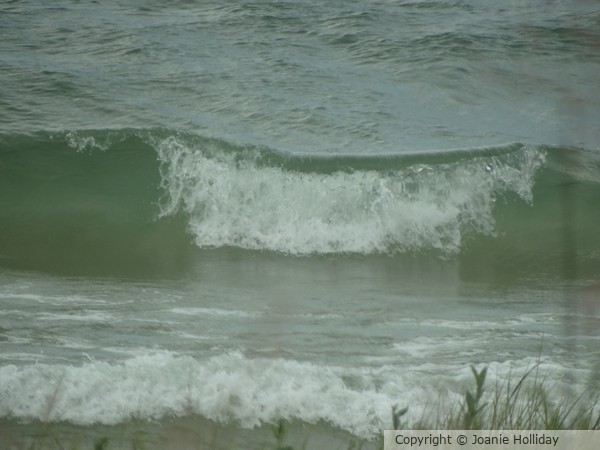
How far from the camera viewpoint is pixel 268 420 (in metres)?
3.96

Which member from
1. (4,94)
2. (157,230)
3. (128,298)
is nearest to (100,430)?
(128,298)

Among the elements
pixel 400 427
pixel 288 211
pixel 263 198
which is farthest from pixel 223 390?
pixel 263 198

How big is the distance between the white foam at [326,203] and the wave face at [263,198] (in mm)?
13

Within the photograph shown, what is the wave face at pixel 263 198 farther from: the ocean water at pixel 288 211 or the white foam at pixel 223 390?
the white foam at pixel 223 390

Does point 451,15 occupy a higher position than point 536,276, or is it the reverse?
point 451,15

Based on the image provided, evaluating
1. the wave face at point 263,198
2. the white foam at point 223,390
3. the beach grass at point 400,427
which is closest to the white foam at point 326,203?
the wave face at point 263,198

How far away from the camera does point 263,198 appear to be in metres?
9.15

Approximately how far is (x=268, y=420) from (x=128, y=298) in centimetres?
263

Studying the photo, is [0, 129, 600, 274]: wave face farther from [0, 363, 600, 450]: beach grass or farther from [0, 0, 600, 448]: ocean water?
[0, 363, 600, 450]: beach grass

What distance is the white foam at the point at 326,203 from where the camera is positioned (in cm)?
871

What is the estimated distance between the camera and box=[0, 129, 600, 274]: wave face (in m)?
8.66

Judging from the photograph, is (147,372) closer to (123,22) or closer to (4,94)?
(4,94)

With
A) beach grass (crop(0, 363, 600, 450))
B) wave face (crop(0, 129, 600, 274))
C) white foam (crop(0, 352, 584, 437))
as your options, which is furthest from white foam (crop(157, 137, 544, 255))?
beach grass (crop(0, 363, 600, 450))

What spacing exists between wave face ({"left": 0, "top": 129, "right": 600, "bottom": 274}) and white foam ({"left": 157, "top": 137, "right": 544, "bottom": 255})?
13 mm
